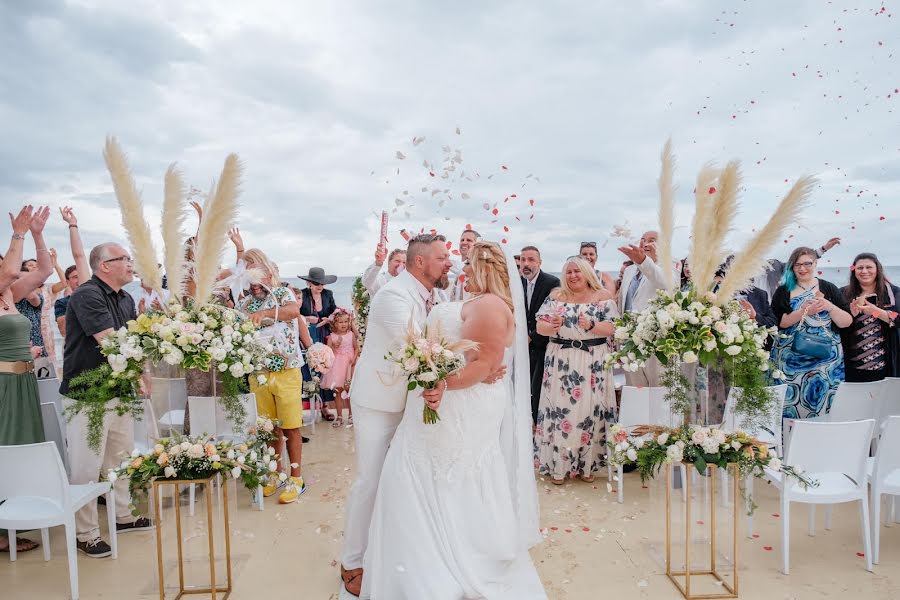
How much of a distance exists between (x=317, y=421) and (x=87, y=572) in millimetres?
4181

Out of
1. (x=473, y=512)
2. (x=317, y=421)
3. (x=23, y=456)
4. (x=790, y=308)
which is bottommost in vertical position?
(x=317, y=421)

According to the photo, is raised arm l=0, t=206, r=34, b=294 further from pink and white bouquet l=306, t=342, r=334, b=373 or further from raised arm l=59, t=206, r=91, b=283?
pink and white bouquet l=306, t=342, r=334, b=373

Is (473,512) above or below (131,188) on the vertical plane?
below

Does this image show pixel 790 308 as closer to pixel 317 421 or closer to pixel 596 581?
Answer: pixel 596 581

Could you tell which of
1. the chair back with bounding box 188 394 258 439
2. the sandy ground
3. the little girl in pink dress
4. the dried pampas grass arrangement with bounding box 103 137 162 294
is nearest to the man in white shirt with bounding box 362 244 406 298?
the little girl in pink dress

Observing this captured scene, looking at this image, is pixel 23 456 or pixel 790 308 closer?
pixel 23 456

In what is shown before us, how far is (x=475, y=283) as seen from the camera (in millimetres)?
3436

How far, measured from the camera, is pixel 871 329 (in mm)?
5309

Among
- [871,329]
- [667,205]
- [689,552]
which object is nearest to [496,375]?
[667,205]

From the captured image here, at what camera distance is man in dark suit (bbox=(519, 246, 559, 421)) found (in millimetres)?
6281

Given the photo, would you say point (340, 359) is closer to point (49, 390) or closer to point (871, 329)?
point (49, 390)

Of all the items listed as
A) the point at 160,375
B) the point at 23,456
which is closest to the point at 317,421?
the point at 160,375

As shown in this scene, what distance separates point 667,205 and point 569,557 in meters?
2.26

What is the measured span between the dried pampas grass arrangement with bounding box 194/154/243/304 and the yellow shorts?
5.37 feet
